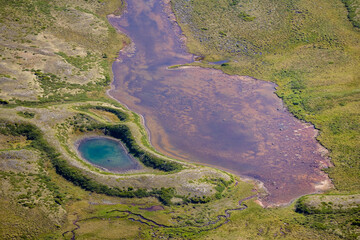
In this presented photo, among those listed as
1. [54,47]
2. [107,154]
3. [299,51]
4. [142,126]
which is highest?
[299,51]

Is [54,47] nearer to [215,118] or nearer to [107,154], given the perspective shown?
[107,154]

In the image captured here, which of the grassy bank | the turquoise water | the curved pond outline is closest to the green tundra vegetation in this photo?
the grassy bank

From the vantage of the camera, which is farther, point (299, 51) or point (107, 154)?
point (299, 51)

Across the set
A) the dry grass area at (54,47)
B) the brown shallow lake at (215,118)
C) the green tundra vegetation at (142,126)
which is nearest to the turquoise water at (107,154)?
the green tundra vegetation at (142,126)

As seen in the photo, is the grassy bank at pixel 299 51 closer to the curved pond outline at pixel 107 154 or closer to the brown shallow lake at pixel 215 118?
the brown shallow lake at pixel 215 118

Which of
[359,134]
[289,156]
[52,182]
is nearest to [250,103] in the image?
[289,156]

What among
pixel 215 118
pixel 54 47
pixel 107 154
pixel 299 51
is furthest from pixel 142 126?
pixel 299 51

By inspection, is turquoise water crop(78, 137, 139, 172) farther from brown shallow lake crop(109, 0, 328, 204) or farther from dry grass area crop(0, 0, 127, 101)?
dry grass area crop(0, 0, 127, 101)

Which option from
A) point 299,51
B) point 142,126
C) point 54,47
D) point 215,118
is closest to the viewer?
point 142,126
